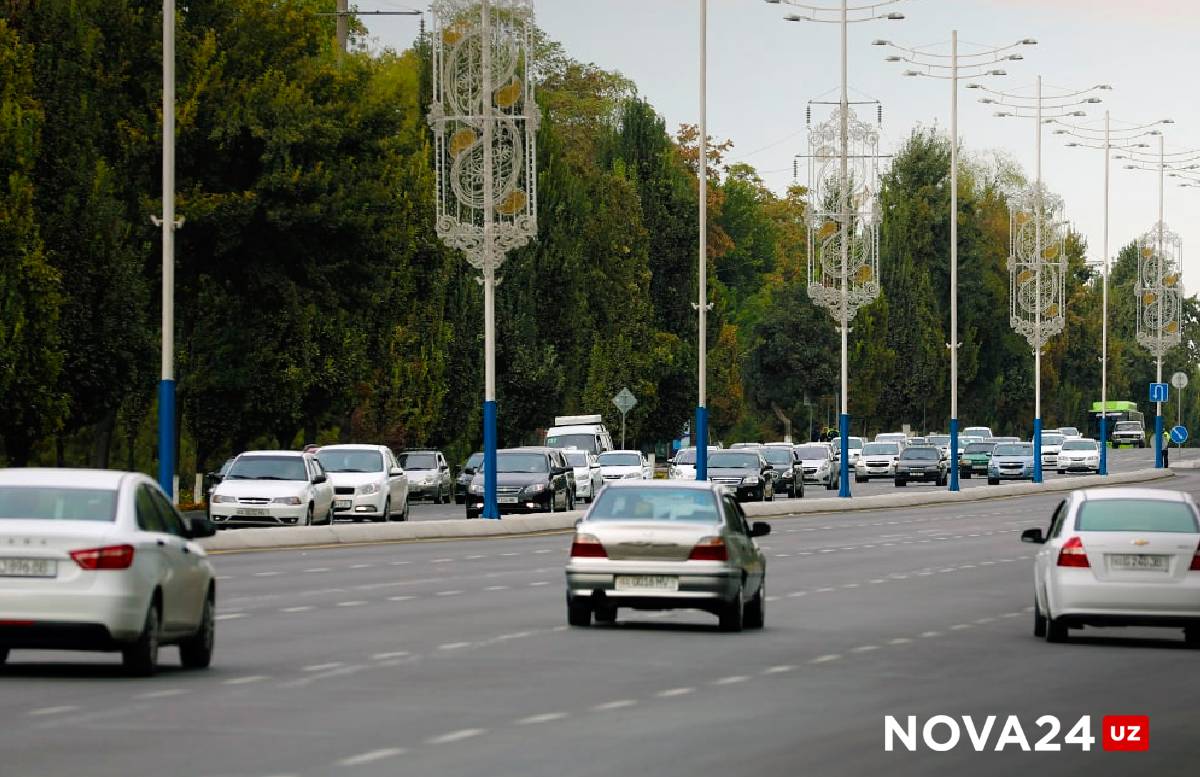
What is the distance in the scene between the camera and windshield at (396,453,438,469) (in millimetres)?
77750

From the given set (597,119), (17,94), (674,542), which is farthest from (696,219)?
(674,542)

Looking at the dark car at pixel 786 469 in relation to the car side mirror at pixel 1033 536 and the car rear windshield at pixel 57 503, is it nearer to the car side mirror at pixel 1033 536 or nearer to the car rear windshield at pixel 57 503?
the car side mirror at pixel 1033 536

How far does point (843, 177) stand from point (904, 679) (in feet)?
201

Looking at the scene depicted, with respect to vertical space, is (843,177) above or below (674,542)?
above

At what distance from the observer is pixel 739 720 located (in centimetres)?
1694

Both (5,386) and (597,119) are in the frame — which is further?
(597,119)

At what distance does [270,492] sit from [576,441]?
27.6m

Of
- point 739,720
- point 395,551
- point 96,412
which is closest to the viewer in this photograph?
point 739,720

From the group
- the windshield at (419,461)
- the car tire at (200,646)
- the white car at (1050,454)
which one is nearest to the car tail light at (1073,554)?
the car tire at (200,646)

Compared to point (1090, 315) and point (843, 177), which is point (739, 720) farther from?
point (1090, 315)

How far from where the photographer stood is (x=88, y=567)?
18.9 metres

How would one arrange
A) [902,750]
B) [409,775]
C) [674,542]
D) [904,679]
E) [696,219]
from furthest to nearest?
[696,219]
[674,542]
[904,679]
[902,750]
[409,775]

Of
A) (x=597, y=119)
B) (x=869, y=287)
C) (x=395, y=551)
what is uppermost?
(x=597, y=119)

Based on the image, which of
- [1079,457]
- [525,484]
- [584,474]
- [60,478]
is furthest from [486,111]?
[1079,457]
